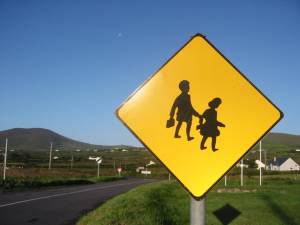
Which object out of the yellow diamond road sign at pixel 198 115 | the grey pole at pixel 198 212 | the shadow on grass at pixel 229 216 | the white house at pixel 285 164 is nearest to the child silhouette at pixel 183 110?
the yellow diamond road sign at pixel 198 115

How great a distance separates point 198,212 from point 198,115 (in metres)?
0.57

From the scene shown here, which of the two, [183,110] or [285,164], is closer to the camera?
[183,110]

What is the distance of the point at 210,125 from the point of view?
8.32 feet

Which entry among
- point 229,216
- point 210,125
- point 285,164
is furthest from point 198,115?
point 285,164

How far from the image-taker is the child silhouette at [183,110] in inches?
99.8

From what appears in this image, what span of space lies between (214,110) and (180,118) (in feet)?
0.71

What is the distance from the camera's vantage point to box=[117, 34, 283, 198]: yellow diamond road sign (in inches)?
98.1

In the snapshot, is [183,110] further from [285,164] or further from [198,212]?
[285,164]

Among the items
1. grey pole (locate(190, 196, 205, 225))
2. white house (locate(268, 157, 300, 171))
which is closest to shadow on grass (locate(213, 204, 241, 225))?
grey pole (locate(190, 196, 205, 225))

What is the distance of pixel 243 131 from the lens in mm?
2566

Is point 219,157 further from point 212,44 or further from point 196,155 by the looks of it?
point 212,44

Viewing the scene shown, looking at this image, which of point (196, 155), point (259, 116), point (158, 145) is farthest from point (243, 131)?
point (158, 145)

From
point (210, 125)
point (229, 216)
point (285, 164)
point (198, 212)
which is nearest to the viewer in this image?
point (198, 212)

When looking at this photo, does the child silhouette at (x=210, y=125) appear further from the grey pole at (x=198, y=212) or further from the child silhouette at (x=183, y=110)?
the grey pole at (x=198, y=212)
